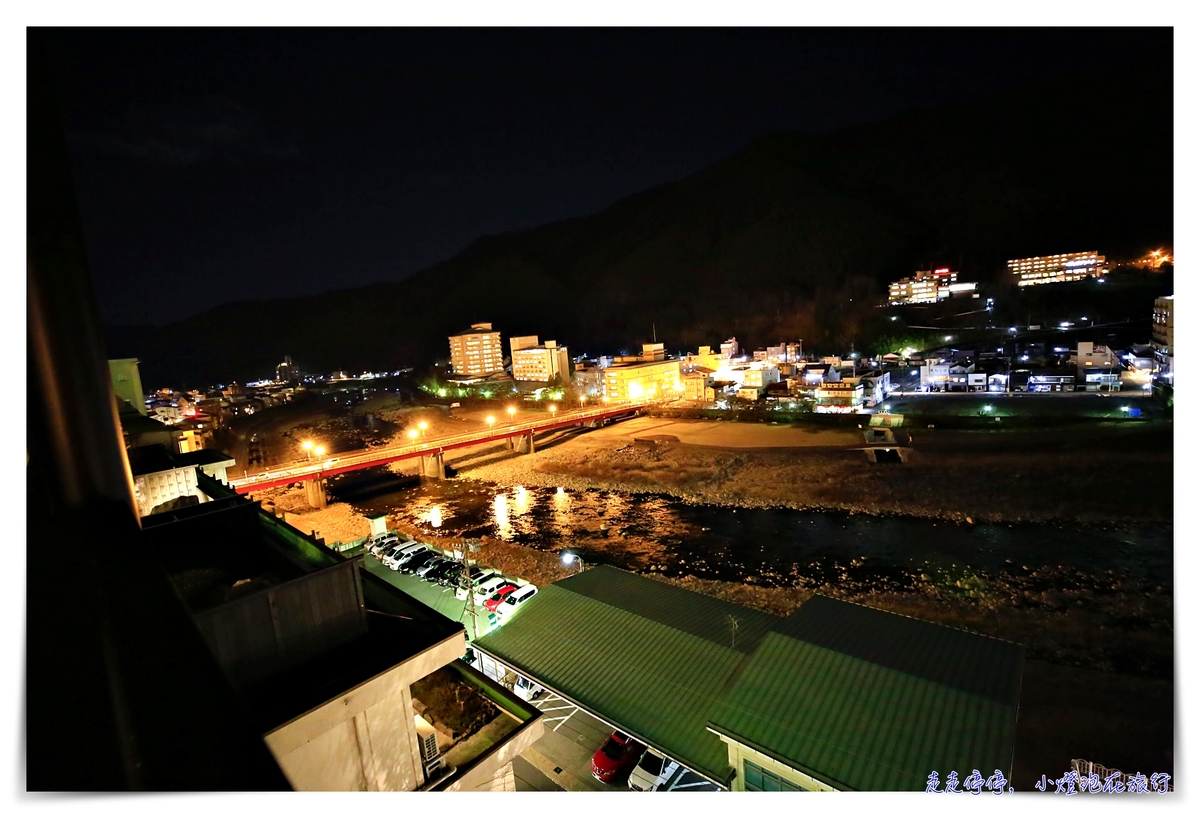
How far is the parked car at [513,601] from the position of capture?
6.14 metres

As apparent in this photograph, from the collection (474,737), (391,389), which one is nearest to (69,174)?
(474,737)

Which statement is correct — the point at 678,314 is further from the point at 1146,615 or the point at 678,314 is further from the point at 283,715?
the point at 283,715

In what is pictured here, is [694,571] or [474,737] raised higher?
[474,737]

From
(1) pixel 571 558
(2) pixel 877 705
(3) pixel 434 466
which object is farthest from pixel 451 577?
(3) pixel 434 466

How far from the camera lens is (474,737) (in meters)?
2.51

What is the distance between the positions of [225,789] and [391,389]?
43.9 metres

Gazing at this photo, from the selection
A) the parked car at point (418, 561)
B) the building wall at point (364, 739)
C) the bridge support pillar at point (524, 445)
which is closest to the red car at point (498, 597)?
the parked car at point (418, 561)

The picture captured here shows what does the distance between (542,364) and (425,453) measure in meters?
19.2

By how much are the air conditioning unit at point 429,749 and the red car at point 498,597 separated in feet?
12.7

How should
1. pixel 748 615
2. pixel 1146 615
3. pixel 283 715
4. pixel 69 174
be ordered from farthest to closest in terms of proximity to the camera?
pixel 1146 615
pixel 748 615
pixel 69 174
pixel 283 715

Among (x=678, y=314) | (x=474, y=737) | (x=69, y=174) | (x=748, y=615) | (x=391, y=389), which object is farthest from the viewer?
(x=678, y=314)

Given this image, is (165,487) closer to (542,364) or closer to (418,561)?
(418,561)

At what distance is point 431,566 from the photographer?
7781 mm

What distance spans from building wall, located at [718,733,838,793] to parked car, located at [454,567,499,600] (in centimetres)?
408
